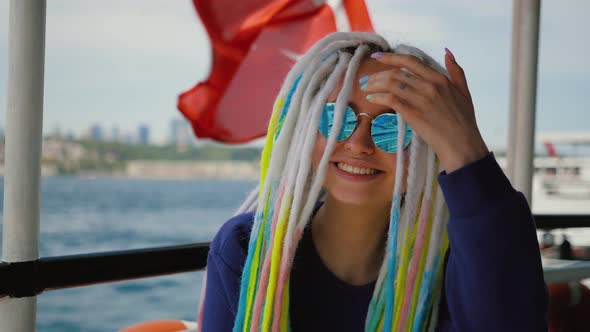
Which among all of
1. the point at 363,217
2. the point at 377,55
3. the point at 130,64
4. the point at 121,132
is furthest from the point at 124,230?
the point at 377,55

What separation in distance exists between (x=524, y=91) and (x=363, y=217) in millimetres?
1398

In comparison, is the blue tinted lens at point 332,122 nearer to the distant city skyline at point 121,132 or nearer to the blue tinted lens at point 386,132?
the blue tinted lens at point 386,132

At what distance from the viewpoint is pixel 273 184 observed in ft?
4.17

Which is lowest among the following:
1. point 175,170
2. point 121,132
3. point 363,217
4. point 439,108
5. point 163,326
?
point 175,170

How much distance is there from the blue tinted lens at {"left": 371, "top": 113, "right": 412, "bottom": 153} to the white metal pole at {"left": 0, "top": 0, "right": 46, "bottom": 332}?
701mm

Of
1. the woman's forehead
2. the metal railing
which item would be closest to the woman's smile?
the woman's forehead

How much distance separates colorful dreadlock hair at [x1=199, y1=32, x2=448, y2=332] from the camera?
121 centimetres

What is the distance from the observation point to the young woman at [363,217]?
3.41 ft

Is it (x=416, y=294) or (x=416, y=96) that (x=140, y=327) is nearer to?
(x=416, y=294)

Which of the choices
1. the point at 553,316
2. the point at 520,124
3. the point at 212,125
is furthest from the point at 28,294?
the point at 212,125

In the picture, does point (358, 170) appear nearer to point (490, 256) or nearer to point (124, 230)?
point (490, 256)

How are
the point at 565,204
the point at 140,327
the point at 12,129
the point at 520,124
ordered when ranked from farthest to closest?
the point at 565,204 → the point at 520,124 → the point at 140,327 → the point at 12,129

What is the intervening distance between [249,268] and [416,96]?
0.47m

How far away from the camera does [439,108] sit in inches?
41.0
